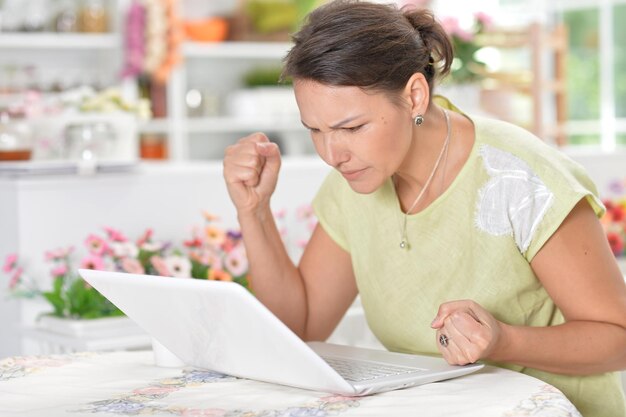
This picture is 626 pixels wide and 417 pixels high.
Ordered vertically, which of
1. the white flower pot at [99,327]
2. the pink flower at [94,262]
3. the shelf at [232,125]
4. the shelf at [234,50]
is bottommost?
the white flower pot at [99,327]

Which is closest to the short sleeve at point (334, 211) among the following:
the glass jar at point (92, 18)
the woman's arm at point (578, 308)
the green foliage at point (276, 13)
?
the woman's arm at point (578, 308)

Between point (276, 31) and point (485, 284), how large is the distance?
496 centimetres

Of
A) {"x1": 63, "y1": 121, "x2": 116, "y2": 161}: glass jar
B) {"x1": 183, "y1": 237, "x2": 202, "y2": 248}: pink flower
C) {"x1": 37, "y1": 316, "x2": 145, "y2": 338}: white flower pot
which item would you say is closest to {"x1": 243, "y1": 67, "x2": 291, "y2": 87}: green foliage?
{"x1": 63, "y1": 121, "x2": 116, "y2": 161}: glass jar

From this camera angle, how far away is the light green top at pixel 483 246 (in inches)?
64.6

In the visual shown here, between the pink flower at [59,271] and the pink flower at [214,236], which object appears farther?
the pink flower at [214,236]

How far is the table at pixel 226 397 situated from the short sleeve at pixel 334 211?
0.44 m

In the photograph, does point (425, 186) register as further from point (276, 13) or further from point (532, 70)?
point (276, 13)

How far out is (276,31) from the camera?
21.3 ft

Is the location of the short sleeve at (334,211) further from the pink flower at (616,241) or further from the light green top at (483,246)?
the pink flower at (616,241)

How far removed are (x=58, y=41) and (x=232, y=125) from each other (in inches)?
43.7

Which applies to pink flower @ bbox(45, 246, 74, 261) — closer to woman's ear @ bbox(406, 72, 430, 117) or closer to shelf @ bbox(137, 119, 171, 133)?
woman's ear @ bbox(406, 72, 430, 117)

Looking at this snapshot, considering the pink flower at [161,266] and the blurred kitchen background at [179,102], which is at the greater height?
the blurred kitchen background at [179,102]

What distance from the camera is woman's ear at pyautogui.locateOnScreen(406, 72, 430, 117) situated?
1.64 metres

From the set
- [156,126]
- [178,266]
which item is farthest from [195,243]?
[156,126]
